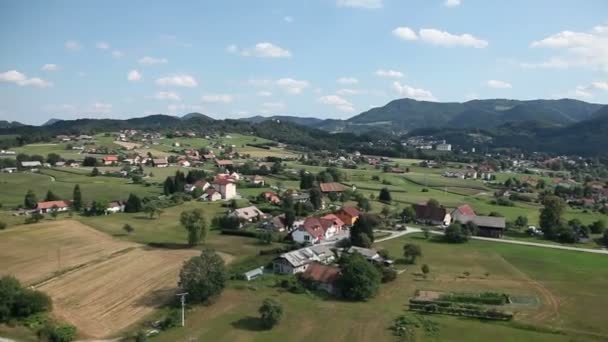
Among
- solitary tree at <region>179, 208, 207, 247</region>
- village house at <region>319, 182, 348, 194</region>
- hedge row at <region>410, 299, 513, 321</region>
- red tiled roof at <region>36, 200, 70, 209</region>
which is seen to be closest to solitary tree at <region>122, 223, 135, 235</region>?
solitary tree at <region>179, 208, 207, 247</region>

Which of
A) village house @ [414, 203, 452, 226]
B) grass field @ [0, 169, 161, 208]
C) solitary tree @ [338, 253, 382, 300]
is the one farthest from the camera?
grass field @ [0, 169, 161, 208]

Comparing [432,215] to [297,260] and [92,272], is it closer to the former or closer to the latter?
[297,260]

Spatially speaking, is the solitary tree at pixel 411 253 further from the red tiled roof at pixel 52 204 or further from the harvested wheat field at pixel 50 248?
the red tiled roof at pixel 52 204

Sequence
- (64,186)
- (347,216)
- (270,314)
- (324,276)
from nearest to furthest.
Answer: (270,314)
(324,276)
(347,216)
(64,186)

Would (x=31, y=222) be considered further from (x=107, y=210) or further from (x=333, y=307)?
(x=333, y=307)

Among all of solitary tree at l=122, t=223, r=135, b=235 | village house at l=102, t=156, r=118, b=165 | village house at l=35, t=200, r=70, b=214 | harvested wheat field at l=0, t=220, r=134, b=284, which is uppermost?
village house at l=102, t=156, r=118, b=165

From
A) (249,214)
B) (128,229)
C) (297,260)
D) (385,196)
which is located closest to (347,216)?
(249,214)

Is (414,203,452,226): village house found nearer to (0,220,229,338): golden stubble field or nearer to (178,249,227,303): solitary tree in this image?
(0,220,229,338): golden stubble field
